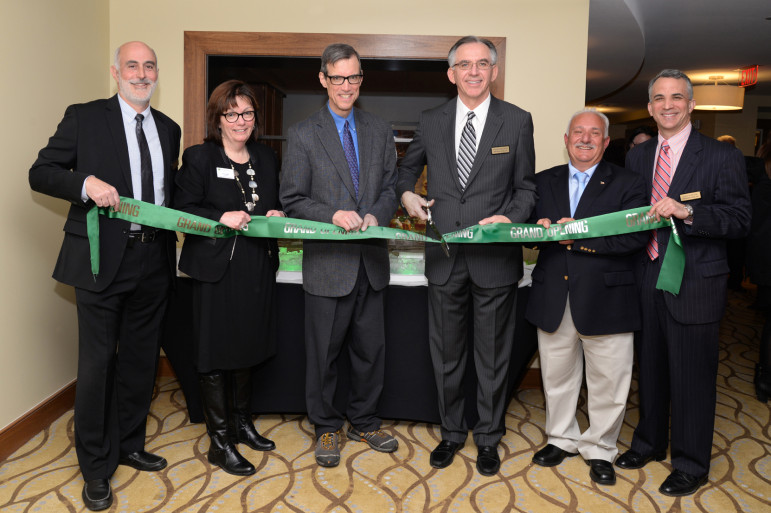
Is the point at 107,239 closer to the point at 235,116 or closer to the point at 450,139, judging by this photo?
the point at 235,116

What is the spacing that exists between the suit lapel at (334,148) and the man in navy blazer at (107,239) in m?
0.74

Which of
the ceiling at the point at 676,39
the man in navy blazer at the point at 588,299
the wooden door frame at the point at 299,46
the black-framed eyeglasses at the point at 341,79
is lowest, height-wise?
the man in navy blazer at the point at 588,299

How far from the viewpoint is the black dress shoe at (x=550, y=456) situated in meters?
2.95

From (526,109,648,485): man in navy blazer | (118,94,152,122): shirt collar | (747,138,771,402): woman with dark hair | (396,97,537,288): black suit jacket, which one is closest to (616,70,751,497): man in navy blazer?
(526,109,648,485): man in navy blazer

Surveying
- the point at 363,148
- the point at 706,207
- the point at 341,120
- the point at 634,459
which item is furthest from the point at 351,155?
the point at 634,459

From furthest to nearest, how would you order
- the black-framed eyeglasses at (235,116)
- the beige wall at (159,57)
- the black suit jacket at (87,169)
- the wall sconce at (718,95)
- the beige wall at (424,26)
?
the wall sconce at (718,95)
the beige wall at (424,26)
the beige wall at (159,57)
the black-framed eyeglasses at (235,116)
the black suit jacket at (87,169)

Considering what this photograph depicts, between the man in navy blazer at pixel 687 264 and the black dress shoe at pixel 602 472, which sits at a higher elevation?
the man in navy blazer at pixel 687 264

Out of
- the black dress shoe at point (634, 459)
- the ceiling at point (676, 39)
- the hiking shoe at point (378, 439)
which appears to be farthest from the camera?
the ceiling at point (676, 39)

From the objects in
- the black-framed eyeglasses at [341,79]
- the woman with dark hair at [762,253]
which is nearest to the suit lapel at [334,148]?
the black-framed eyeglasses at [341,79]

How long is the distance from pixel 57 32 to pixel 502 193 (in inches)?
109

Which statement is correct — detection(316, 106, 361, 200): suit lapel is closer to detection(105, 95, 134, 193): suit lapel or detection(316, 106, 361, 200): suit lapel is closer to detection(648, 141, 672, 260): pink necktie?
detection(105, 95, 134, 193): suit lapel

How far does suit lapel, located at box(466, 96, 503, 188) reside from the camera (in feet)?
8.95

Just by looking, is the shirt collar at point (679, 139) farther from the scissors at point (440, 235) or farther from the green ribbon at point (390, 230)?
the scissors at point (440, 235)

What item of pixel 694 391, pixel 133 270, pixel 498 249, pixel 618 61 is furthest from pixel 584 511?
pixel 618 61
